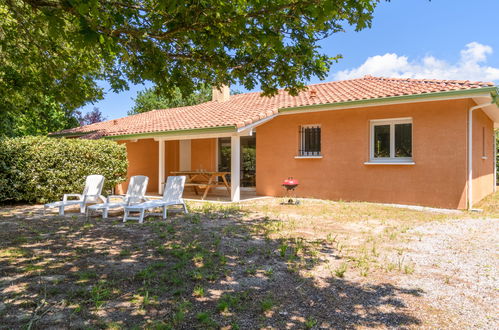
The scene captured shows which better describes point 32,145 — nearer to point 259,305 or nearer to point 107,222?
point 107,222

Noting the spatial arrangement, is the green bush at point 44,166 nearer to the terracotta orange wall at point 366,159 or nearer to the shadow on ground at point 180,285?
the shadow on ground at point 180,285

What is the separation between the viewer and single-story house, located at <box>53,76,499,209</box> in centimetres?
989

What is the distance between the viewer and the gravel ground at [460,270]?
3.42m

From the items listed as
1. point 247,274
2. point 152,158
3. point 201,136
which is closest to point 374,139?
point 201,136

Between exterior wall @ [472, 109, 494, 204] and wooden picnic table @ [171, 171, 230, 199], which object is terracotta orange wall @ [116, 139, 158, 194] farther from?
exterior wall @ [472, 109, 494, 204]

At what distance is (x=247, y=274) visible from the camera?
447 cm

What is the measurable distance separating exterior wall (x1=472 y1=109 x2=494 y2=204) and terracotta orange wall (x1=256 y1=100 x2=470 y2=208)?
1746 mm

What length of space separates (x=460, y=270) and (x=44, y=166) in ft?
38.2

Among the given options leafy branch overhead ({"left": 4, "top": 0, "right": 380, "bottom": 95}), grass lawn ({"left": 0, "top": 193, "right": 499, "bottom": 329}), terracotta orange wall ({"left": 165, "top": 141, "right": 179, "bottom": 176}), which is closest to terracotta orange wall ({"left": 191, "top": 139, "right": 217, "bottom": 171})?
terracotta orange wall ({"left": 165, "top": 141, "right": 179, "bottom": 176})

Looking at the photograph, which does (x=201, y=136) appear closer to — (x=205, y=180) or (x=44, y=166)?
(x=205, y=180)

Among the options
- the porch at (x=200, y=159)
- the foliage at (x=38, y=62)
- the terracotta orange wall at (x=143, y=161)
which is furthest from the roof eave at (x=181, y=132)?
the foliage at (x=38, y=62)

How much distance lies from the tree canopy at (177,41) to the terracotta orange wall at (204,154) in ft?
27.3

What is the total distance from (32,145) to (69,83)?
447 cm

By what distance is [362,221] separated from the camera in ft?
26.7
